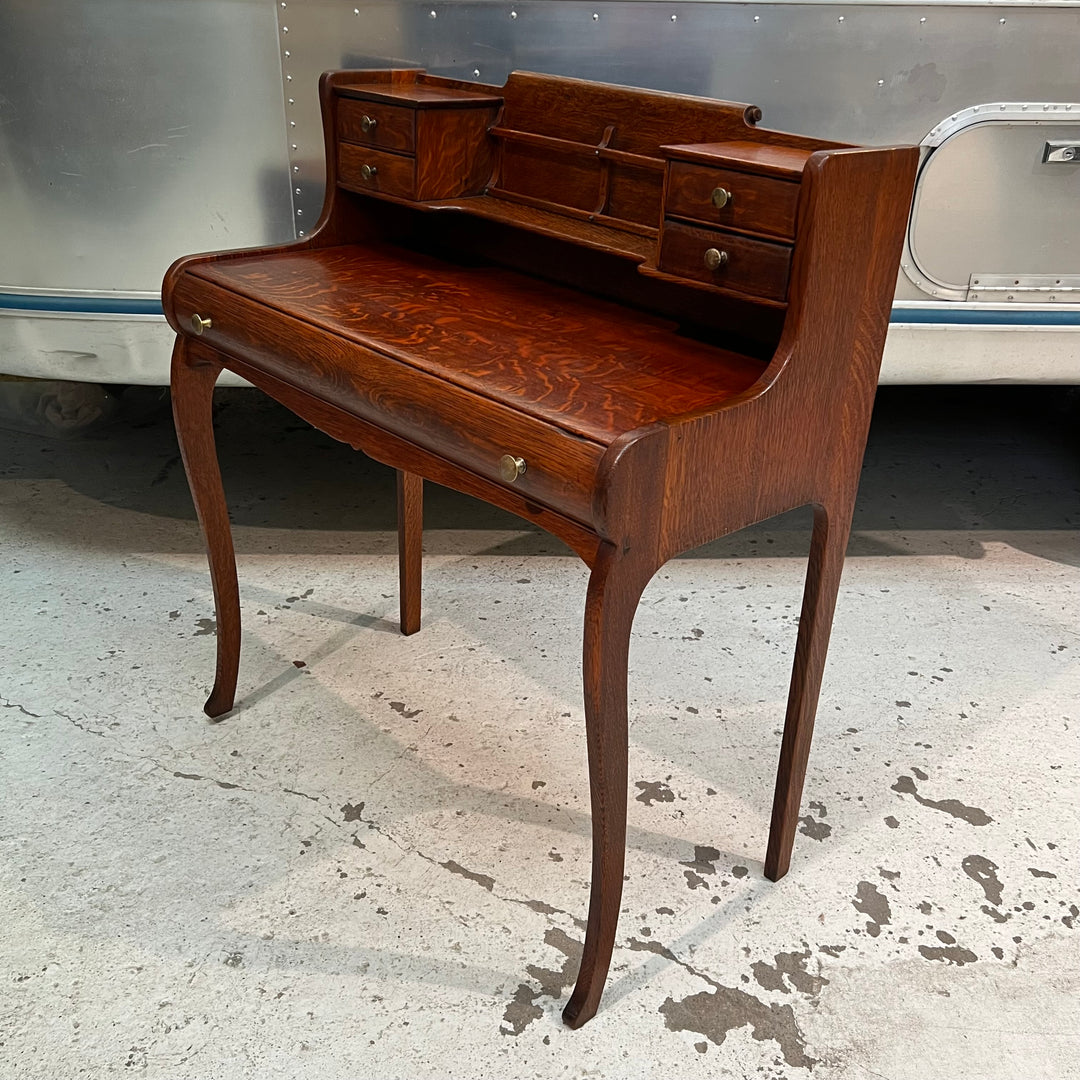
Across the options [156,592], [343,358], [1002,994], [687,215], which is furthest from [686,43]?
[1002,994]

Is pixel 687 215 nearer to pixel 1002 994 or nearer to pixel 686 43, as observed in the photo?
pixel 686 43

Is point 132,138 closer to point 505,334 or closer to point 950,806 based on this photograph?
point 505,334

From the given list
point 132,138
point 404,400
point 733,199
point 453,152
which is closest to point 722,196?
point 733,199

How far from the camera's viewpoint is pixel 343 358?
146 centimetres

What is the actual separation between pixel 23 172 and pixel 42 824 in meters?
1.37

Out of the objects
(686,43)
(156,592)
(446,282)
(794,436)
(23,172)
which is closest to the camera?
(794,436)

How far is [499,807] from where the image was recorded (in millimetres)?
1882

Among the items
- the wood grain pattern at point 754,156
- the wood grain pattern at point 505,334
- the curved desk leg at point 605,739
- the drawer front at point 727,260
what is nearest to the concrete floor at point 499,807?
the curved desk leg at point 605,739

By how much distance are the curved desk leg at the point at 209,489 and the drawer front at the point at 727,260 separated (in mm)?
779

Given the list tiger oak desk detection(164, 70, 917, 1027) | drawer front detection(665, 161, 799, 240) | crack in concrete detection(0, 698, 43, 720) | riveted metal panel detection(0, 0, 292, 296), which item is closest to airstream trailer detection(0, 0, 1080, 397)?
riveted metal panel detection(0, 0, 292, 296)

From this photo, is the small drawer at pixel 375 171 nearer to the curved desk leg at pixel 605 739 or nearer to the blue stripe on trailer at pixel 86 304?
the blue stripe on trailer at pixel 86 304

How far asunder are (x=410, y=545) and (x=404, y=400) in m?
0.92

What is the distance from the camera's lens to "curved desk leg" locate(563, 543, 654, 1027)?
4.00ft

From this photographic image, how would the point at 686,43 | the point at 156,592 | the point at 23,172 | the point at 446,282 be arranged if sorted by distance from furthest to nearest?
the point at 156,592
the point at 23,172
the point at 686,43
the point at 446,282
